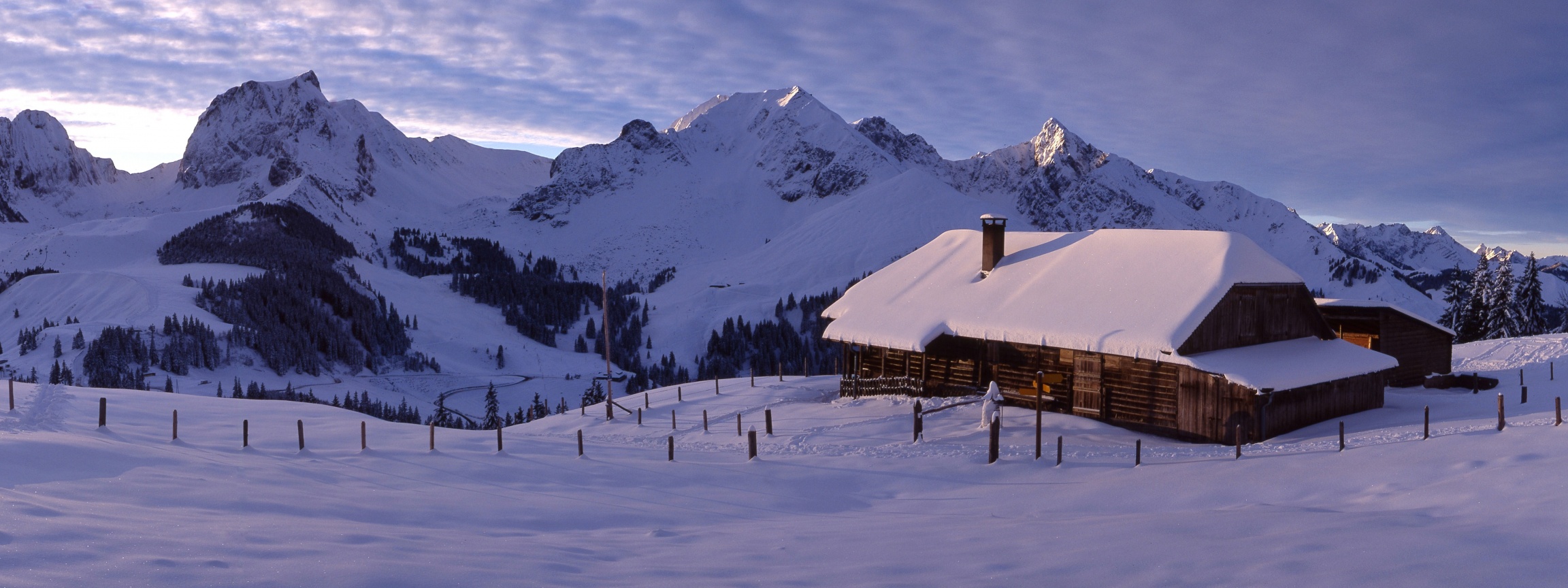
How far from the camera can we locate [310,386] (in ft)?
221

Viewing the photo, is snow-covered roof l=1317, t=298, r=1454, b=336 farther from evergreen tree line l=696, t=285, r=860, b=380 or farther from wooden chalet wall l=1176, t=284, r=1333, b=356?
evergreen tree line l=696, t=285, r=860, b=380

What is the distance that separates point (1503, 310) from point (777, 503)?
57.1 m

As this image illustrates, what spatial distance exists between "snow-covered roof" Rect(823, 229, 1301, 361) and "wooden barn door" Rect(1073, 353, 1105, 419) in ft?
3.30

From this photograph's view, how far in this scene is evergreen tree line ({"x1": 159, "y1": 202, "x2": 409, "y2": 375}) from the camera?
77438mm

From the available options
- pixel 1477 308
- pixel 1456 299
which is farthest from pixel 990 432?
pixel 1456 299

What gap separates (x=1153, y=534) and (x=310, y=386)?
2907 inches

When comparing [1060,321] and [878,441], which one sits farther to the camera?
[1060,321]

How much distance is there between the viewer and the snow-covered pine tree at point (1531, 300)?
52062 mm

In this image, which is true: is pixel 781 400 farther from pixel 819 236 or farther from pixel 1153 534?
pixel 819 236

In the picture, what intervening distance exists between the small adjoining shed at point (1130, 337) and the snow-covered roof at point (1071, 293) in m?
0.06

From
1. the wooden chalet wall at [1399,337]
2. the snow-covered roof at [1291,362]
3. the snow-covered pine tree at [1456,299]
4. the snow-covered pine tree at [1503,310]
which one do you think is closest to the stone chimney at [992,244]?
the snow-covered roof at [1291,362]

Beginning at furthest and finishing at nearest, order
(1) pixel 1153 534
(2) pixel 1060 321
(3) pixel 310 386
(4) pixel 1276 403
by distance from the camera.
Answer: (3) pixel 310 386 → (2) pixel 1060 321 → (4) pixel 1276 403 → (1) pixel 1153 534

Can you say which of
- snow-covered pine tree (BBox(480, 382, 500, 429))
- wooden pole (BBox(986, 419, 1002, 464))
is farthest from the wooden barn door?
snow-covered pine tree (BBox(480, 382, 500, 429))

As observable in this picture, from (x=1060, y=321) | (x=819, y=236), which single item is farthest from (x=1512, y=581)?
(x=819, y=236)
